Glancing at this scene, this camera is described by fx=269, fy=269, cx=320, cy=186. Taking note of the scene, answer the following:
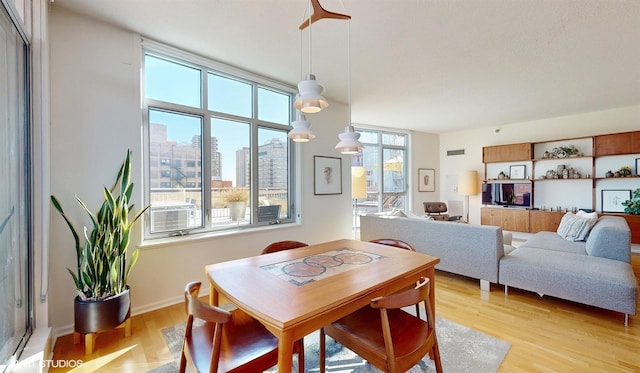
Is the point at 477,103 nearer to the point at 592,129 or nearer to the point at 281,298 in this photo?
the point at 592,129

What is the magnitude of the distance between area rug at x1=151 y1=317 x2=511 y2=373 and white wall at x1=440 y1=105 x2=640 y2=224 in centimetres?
534

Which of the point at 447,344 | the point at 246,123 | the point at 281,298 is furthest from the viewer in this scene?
Answer: the point at 246,123

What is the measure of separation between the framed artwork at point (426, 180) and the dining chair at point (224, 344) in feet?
21.8

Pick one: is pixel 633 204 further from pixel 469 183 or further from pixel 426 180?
pixel 426 180

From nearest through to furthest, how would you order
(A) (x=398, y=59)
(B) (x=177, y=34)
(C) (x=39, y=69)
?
(C) (x=39, y=69), (B) (x=177, y=34), (A) (x=398, y=59)

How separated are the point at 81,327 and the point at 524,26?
4456mm

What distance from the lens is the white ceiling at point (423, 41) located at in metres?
2.22

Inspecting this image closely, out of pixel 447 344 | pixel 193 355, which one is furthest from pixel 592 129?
pixel 193 355

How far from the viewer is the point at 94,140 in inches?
94.5

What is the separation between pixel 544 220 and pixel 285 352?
21.7 feet

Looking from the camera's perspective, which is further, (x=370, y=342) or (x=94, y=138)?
(x=94, y=138)

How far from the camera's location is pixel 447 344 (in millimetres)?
2121

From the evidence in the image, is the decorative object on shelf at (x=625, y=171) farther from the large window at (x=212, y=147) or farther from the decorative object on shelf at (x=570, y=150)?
the large window at (x=212, y=147)

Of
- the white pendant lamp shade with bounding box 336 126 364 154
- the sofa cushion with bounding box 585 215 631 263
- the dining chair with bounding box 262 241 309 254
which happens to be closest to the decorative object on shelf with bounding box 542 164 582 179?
the sofa cushion with bounding box 585 215 631 263
